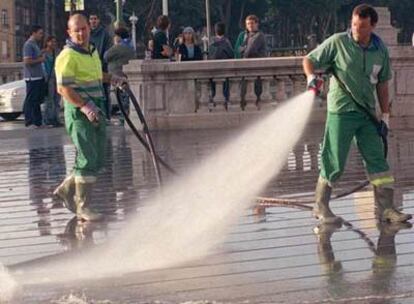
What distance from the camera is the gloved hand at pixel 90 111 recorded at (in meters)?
8.94

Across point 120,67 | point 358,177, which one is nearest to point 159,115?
point 120,67

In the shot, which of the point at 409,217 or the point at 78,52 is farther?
the point at 78,52

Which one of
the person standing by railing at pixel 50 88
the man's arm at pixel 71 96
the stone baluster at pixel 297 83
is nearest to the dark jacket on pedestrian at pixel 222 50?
the stone baluster at pixel 297 83

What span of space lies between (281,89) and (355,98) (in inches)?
411

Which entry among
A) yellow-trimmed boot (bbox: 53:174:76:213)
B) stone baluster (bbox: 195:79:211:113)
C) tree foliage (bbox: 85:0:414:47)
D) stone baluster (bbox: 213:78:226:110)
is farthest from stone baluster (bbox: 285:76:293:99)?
tree foliage (bbox: 85:0:414:47)

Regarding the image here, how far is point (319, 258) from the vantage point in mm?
7285

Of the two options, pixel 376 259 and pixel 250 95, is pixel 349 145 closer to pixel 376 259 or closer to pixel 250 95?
pixel 376 259

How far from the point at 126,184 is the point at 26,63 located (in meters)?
9.21

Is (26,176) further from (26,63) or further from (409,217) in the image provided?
(26,63)

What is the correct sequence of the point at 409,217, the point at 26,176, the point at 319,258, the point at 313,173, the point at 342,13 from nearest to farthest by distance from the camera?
1. the point at 319,258
2. the point at 409,217
3. the point at 313,173
4. the point at 26,176
5. the point at 342,13

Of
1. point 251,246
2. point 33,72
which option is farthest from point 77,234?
point 33,72

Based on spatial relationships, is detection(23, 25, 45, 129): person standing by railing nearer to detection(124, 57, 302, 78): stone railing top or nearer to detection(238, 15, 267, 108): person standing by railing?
detection(124, 57, 302, 78): stone railing top

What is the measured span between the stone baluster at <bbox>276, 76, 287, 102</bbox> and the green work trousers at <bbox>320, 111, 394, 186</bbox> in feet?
33.3

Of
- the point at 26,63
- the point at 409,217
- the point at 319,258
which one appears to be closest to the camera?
the point at 319,258
